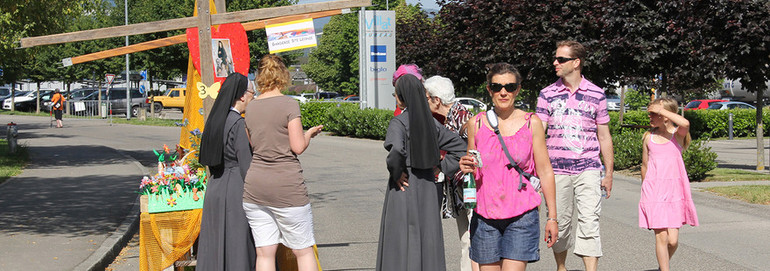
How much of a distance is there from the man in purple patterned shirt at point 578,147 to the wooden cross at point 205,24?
5.65 feet

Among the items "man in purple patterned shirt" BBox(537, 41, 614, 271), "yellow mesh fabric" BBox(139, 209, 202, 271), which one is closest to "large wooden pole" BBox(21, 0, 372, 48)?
"yellow mesh fabric" BBox(139, 209, 202, 271)

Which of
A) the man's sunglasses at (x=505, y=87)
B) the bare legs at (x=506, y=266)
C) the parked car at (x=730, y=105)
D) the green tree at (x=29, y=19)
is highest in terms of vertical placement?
the green tree at (x=29, y=19)

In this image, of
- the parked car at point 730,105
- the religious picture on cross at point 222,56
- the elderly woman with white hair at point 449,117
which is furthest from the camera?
the parked car at point 730,105

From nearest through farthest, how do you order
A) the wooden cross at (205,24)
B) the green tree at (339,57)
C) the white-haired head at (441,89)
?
1. the white-haired head at (441,89)
2. the wooden cross at (205,24)
3. the green tree at (339,57)

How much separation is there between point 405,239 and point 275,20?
2588 millimetres

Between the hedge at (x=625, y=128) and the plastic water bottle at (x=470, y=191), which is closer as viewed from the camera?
the plastic water bottle at (x=470, y=191)

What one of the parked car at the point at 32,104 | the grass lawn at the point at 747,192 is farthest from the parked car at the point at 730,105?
the parked car at the point at 32,104

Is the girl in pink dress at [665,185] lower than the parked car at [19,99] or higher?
lower

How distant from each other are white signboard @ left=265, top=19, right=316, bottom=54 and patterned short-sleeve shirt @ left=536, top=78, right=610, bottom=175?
6.81 feet

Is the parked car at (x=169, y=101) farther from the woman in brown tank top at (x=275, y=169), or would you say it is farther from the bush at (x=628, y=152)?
the woman in brown tank top at (x=275, y=169)

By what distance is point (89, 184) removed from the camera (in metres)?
13.4

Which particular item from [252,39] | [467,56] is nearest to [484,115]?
[467,56]

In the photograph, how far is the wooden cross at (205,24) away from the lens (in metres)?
6.36

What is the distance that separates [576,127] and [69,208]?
7305 millimetres
